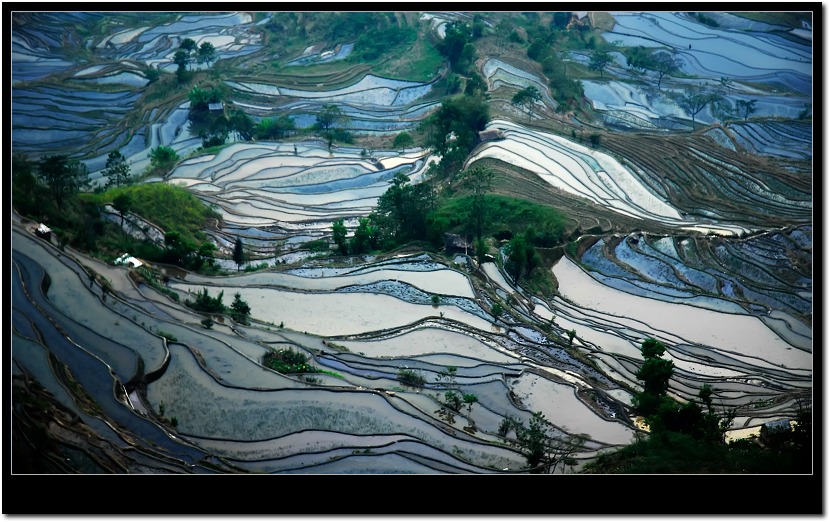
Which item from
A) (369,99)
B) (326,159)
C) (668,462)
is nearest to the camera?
(668,462)

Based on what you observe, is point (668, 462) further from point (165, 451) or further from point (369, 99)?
point (369, 99)

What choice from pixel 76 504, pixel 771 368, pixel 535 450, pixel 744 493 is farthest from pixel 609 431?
pixel 76 504

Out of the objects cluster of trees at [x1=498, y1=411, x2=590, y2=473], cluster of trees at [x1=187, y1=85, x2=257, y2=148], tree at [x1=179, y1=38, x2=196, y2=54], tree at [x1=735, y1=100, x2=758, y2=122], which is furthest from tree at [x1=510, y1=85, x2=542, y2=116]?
cluster of trees at [x1=498, y1=411, x2=590, y2=473]

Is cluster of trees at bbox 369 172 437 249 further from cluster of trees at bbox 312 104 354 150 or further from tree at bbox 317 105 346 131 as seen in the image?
tree at bbox 317 105 346 131

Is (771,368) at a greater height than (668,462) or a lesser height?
lesser

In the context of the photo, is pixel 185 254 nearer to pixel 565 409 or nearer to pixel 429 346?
pixel 429 346

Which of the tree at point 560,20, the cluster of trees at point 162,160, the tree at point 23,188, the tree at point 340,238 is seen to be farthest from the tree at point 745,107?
A: the tree at point 23,188
